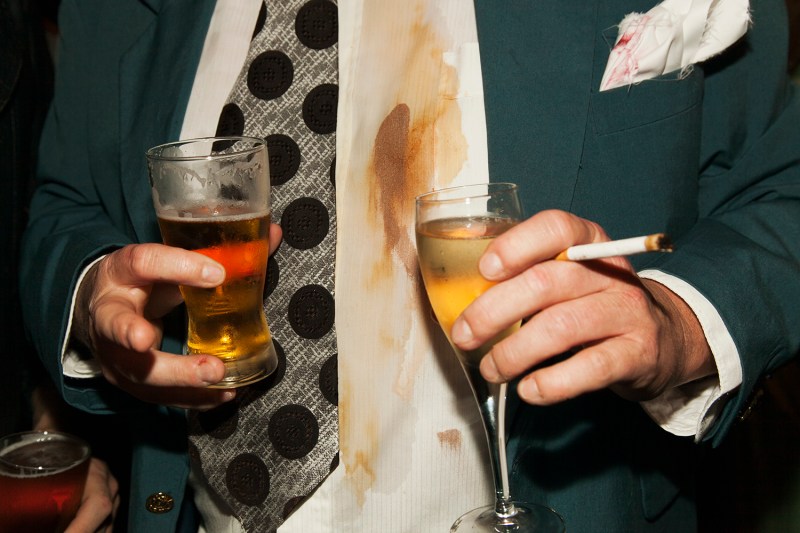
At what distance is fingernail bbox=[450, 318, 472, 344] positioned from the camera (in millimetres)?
1070

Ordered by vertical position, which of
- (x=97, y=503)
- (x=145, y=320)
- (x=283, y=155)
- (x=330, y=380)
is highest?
(x=283, y=155)

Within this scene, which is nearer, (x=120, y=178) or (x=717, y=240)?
(x=717, y=240)

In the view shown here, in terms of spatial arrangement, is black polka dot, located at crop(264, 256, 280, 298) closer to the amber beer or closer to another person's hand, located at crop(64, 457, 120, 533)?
the amber beer

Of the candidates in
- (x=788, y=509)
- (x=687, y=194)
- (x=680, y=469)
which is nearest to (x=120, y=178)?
(x=687, y=194)

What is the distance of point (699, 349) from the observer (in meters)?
1.32

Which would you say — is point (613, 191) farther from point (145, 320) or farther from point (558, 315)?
point (145, 320)

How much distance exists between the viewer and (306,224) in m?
1.59

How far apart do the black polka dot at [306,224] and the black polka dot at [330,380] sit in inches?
9.8

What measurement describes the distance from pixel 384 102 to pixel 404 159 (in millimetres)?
138

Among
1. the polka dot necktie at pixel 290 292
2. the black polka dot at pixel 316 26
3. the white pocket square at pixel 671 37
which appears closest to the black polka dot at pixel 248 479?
the polka dot necktie at pixel 290 292

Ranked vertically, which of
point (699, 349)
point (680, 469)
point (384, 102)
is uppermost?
point (384, 102)

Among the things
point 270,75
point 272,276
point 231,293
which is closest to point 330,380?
point 272,276

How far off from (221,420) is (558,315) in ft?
2.91

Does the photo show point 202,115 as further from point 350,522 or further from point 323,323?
point 350,522
